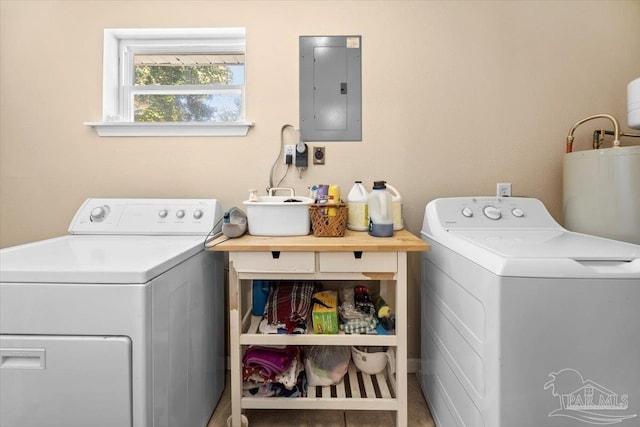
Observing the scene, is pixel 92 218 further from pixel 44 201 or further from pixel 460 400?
pixel 460 400

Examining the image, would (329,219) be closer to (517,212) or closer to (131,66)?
(517,212)

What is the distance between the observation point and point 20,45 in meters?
1.67

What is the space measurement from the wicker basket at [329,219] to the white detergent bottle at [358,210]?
0.45 feet

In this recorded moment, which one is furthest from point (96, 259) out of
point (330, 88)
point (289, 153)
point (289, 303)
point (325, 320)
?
point (330, 88)

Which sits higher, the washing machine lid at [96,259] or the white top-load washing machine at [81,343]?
the washing machine lid at [96,259]

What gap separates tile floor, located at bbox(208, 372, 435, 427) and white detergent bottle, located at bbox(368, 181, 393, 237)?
0.83m

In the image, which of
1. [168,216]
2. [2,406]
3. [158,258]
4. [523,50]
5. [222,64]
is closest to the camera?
[2,406]

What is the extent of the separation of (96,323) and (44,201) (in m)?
1.31

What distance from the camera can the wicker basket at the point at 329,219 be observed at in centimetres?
125

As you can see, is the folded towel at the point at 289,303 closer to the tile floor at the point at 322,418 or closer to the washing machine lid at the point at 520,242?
the tile floor at the point at 322,418

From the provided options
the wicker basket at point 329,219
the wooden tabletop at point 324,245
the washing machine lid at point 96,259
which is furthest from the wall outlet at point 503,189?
the washing machine lid at point 96,259

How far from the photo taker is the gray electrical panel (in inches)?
63.6

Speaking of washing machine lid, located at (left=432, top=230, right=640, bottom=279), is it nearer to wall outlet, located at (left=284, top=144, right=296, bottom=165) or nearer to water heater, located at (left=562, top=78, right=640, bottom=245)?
water heater, located at (left=562, top=78, right=640, bottom=245)

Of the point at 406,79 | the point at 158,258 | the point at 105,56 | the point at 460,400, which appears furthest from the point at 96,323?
the point at 406,79
